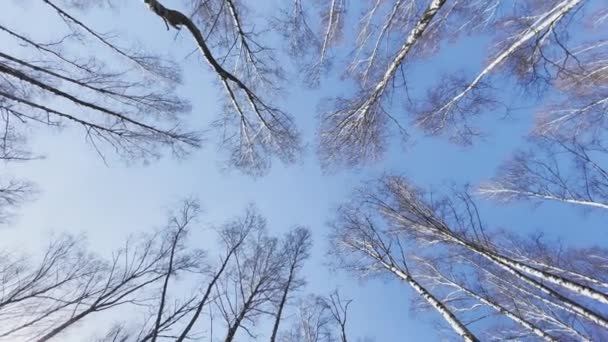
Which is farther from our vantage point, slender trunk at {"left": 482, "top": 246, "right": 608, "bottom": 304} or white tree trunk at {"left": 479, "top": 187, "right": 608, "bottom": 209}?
white tree trunk at {"left": 479, "top": 187, "right": 608, "bottom": 209}

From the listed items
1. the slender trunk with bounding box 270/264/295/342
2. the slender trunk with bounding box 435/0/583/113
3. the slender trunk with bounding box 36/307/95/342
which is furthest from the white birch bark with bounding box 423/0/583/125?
the slender trunk with bounding box 36/307/95/342

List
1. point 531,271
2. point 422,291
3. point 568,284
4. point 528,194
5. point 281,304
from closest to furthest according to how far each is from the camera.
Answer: point 568,284 < point 531,271 < point 422,291 < point 281,304 < point 528,194

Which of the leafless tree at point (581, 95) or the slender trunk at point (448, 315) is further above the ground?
the leafless tree at point (581, 95)

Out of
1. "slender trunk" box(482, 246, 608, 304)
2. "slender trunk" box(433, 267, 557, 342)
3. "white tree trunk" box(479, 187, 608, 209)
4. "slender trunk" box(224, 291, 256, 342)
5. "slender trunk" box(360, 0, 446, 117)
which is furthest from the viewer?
"white tree trunk" box(479, 187, 608, 209)

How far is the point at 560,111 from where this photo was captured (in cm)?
724

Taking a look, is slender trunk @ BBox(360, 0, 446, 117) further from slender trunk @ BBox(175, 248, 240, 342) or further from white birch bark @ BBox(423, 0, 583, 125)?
slender trunk @ BBox(175, 248, 240, 342)

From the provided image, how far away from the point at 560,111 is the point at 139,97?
32.6ft

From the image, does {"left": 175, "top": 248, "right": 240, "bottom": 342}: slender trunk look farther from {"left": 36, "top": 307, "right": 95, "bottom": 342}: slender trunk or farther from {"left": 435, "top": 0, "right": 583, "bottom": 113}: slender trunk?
{"left": 435, "top": 0, "right": 583, "bottom": 113}: slender trunk

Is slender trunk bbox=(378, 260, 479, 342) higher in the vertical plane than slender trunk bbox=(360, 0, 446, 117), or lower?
lower

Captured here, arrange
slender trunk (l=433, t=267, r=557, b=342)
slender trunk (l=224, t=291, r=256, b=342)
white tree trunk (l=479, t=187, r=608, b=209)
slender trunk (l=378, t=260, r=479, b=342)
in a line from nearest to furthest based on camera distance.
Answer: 1. slender trunk (l=378, t=260, r=479, b=342)
2. slender trunk (l=433, t=267, r=557, b=342)
3. slender trunk (l=224, t=291, r=256, b=342)
4. white tree trunk (l=479, t=187, r=608, b=209)

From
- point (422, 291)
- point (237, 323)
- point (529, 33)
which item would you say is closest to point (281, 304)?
point (237, 323)

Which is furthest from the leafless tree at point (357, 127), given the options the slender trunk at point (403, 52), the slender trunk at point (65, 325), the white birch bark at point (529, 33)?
the slender trunk at point (65, 325)

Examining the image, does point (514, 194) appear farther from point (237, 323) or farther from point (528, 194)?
point (237, 323)

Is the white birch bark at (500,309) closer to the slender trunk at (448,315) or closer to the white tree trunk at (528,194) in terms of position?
the slender trunk at (448,315)
